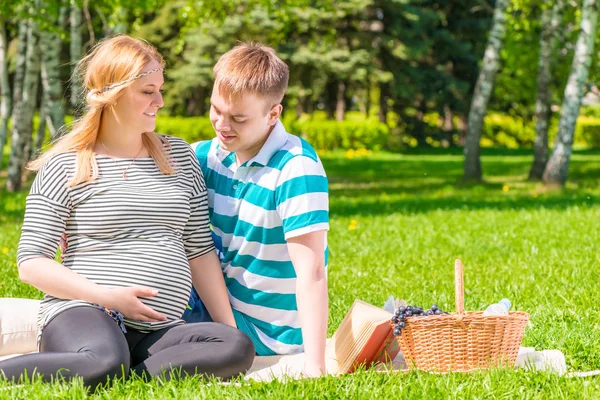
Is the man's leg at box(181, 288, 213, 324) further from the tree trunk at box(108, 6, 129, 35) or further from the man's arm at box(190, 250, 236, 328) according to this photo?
the tree trunk at box(108, 6, 129, 35)

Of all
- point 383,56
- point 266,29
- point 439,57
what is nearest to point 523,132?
point 439,57

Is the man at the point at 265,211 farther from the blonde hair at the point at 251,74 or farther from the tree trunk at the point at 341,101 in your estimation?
the tree trunk at the point at 341,101

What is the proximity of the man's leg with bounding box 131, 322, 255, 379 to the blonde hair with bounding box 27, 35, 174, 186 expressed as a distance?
690mm

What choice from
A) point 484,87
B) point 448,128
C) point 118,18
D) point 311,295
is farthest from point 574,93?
point 448,128

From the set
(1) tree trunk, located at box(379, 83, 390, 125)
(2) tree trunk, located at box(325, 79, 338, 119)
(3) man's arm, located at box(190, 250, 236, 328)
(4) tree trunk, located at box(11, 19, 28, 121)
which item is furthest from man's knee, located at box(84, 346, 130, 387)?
(2) tree trunk, located at box(325, 79, 338, 119)

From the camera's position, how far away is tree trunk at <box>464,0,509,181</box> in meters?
14.7

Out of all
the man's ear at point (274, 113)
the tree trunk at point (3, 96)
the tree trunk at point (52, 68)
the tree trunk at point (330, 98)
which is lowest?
the tree trunk at point (330, 98)

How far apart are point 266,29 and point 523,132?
15.3 metres

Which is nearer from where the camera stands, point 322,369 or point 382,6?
point 322,369

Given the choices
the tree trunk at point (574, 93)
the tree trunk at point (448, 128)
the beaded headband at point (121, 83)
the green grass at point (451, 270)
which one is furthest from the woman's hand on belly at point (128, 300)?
the tree trunk at point (448, 128)

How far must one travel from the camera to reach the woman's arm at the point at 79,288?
11.5 ft

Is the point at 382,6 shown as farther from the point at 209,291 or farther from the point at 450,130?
the point at 209,291

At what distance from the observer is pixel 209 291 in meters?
3.89

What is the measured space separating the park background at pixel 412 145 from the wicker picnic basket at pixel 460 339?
0.10m
